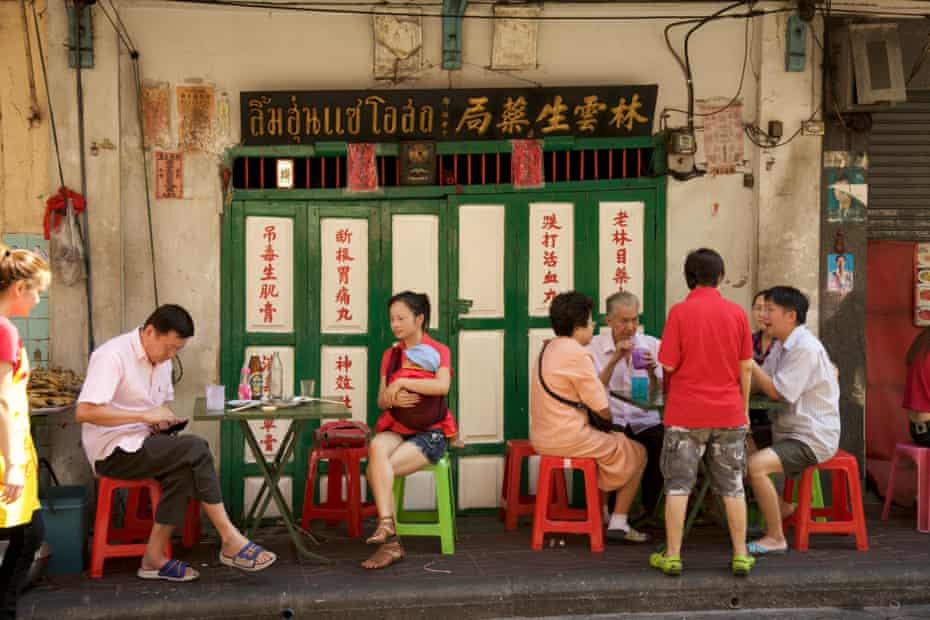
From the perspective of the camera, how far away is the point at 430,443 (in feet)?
21.1

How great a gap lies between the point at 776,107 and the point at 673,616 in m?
3.77

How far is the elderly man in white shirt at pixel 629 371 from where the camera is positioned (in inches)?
279

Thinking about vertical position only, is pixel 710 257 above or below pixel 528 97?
below

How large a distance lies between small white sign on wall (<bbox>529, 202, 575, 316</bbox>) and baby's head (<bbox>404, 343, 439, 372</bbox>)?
58.5 inches

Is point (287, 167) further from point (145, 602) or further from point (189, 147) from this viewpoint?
point (145, 602)

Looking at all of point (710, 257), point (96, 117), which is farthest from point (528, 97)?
point (96, 117)

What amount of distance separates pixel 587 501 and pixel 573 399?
631 mm

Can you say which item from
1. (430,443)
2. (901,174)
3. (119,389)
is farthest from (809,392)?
(119,389)

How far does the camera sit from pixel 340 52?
751 cm

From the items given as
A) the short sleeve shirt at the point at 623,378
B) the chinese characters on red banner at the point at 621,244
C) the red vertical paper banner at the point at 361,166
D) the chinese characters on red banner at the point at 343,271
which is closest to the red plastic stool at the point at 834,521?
the short sleeve shirt at the point at 623,378

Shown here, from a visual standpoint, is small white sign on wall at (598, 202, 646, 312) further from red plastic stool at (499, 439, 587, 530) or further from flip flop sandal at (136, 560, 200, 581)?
flip flop sandal at (136, 560, 200, 581)

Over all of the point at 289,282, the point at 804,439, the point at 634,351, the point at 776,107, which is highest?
the point at 776,107

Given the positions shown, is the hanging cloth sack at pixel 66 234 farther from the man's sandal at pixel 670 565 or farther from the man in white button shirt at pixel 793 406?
the man in white button shirt at pixel 793 406

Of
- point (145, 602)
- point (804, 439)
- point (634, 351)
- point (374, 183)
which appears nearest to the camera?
point (145, 602)
